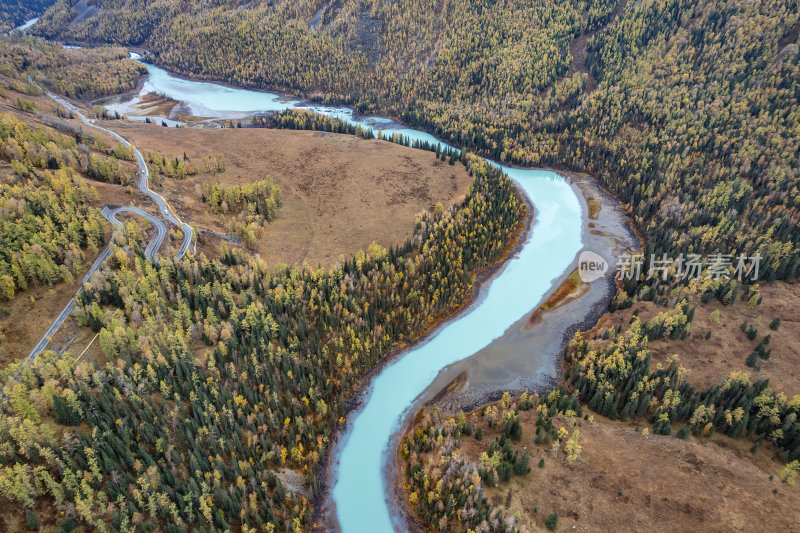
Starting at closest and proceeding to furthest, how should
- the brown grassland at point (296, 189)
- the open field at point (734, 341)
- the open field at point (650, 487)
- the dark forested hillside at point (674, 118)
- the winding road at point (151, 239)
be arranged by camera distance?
the open field at point (650, 487) → the winding road at point (151, 239) → the open field at point (734, 341) → the brown grassland at point (296, 189) → the dark forested hillside at point (674, 118)

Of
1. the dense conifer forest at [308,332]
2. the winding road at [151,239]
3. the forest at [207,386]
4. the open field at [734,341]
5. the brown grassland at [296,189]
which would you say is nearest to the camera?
the forest at [207,386]

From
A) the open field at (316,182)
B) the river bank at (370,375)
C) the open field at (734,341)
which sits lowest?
the river bank at (370,375)

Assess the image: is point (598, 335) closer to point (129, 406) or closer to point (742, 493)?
point (742, 493)

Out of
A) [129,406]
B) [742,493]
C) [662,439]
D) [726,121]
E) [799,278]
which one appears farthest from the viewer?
[726,121]

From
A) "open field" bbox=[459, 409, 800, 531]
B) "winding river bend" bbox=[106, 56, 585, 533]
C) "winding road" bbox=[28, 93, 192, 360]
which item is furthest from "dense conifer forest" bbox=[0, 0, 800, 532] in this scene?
"winding river bend" bbox=[106, 56, 585, 533]

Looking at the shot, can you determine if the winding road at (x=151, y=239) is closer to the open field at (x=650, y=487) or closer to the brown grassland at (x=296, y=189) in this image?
the brown grassland at (x=296, y=189)

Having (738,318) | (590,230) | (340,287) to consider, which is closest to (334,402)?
(340,287)

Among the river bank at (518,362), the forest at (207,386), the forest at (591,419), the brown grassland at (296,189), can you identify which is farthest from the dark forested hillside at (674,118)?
the forest at (207,386)
